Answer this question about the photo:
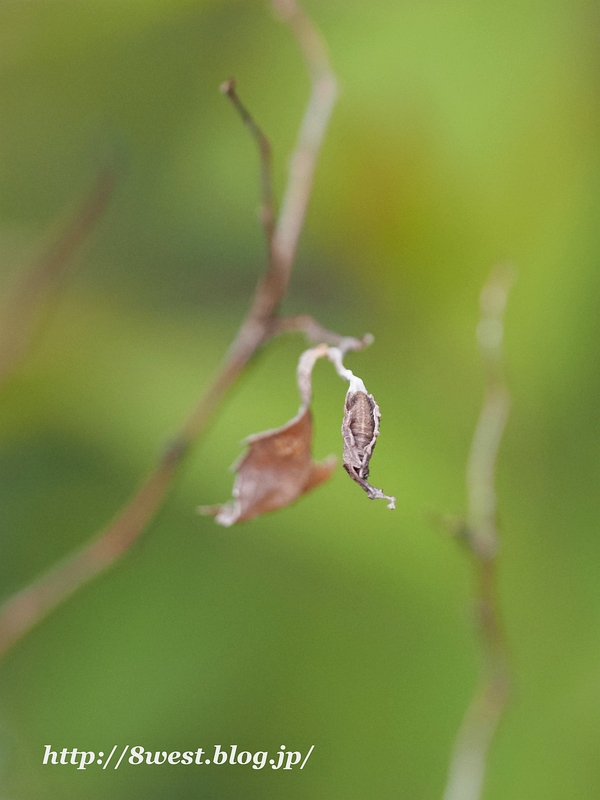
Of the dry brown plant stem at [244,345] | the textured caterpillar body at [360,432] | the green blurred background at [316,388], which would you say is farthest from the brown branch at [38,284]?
the textured caterpillar body at [360,432]

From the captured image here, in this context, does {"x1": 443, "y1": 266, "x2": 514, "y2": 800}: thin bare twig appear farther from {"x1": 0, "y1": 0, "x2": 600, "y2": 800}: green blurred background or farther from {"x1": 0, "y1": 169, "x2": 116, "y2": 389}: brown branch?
{"x1": 0, "y1": 169, "x2": 116, "y2": 389}: brown branch

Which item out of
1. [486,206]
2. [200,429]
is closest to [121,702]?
[200,429]

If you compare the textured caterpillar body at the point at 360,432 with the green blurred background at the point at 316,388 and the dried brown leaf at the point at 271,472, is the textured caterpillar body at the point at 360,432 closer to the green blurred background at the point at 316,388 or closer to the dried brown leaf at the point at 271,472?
the dried brown leaf at the point at 271,472

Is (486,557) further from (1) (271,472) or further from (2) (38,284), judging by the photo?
(2) (38,284)

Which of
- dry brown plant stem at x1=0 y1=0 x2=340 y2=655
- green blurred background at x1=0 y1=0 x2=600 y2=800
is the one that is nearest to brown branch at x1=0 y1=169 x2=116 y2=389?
green blurred background at x1=0 y1=0 x2=600 y2=800

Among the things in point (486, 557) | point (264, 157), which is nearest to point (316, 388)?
point (486, 557)

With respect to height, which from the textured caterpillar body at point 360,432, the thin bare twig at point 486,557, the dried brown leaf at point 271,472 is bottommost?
the textured caterpillar body at point 360,432

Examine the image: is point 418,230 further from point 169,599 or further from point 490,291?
point 169,599
